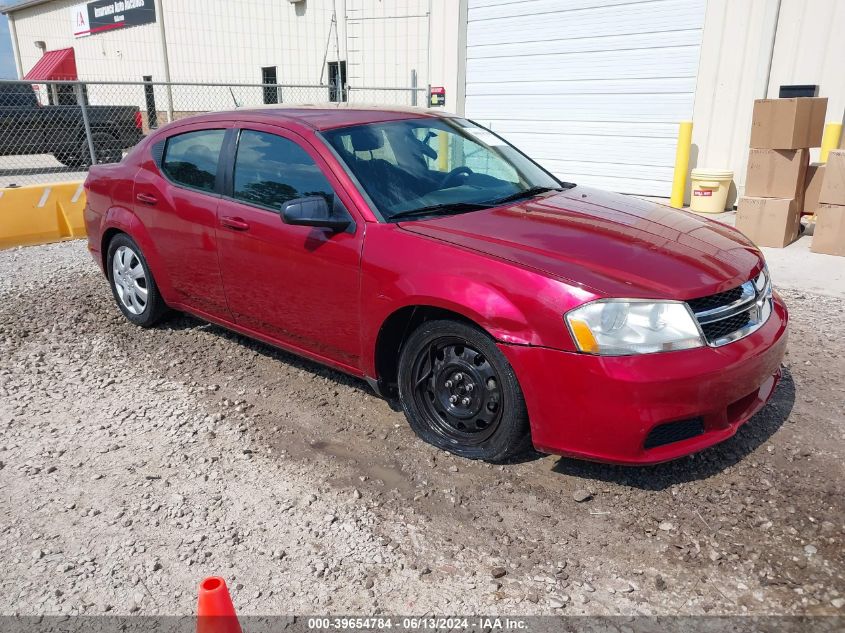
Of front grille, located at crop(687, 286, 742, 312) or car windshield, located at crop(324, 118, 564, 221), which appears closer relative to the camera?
front grille, located at crop(687, 286, 742, 312)

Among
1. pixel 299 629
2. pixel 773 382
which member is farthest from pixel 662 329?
pixel 299 629

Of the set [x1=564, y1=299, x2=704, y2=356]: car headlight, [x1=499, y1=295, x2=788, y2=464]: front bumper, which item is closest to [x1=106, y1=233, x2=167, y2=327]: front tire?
[x1=499, y1=295, x2=788, y2=464]: front bumper

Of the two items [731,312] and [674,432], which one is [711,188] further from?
[674,432]

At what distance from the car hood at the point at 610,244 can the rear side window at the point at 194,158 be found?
5.30 ft

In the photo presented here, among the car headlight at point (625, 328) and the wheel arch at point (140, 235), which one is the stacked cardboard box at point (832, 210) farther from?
the wheel arch at point (140, 235)

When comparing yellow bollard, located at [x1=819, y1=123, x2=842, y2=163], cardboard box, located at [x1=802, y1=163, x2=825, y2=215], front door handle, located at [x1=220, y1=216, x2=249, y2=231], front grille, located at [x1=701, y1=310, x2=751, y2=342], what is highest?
yellow bollard, located at [x1=819, y1=123, x2=842, y2=163]

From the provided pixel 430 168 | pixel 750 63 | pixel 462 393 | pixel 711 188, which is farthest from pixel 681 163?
pixel 462 393

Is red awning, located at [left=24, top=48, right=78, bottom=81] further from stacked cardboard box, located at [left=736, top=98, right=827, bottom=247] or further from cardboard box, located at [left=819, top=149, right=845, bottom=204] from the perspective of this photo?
cardboard box, located at [left=819, top=149, right=845, bottom=204]

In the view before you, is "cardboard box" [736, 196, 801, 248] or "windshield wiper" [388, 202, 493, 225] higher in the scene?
"windshield wiper" [388, 202, 493, 225]

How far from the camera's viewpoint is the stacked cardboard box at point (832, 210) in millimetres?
6930

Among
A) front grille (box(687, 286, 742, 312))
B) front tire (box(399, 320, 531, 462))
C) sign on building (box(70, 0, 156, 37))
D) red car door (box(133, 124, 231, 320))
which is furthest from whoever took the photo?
sign on building (box(70, 0, 156, 37))

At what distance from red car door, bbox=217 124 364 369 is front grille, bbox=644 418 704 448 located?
1.53 meters

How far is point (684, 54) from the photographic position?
9461 mm

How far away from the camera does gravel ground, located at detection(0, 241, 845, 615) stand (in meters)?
2.55
